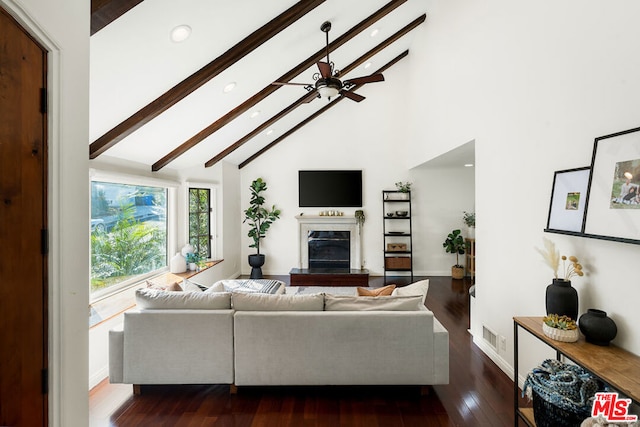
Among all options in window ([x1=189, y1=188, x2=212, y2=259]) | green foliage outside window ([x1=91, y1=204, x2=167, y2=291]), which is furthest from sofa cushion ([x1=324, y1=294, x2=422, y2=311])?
window ([x1=189, y1=188, x2=212, y2=259])

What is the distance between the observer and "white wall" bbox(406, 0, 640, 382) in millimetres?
1765

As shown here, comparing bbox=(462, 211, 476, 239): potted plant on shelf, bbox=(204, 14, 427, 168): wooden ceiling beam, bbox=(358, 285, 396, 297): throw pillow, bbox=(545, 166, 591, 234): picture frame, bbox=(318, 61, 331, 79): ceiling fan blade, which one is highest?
bbox=(204, 14, 427, 168): wooden ceiling beam

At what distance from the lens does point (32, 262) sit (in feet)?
3.92

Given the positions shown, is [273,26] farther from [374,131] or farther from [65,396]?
[374,131]

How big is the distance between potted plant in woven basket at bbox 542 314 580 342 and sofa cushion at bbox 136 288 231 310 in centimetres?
227

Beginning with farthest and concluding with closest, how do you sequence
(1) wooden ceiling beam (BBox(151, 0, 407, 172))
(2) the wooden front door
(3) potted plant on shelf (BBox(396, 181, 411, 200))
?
1. (3) potted plant on shelf (BBox(396, 181, 411, 200))
2. (1) wooden ceiling beam (BBox(151, 0, 407, 172))
3. (2) the wooden front door

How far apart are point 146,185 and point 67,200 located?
3552 millimetres

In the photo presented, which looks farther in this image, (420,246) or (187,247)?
(420,246)

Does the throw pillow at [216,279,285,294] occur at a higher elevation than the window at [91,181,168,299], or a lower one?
lower

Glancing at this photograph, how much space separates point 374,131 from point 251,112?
3113mm

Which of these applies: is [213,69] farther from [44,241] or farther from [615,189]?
[615,189]

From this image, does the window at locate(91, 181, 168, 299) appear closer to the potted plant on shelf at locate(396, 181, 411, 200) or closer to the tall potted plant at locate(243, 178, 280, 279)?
the tall potted plant at locate(243, 178, 280, 279)

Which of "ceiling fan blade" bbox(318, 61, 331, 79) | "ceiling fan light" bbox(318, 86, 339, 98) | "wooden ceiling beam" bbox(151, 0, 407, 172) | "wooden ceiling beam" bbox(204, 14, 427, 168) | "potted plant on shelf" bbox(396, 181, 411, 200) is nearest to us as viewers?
"ceiling fan blade" bbox(318, 61, 331, 79)

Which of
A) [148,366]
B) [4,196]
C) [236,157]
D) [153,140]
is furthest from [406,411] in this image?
[236,157]
